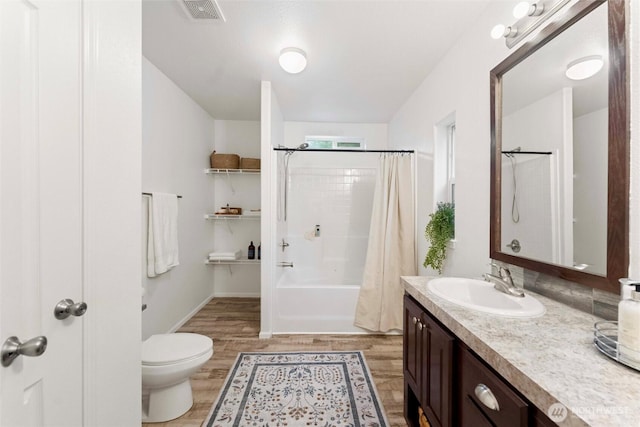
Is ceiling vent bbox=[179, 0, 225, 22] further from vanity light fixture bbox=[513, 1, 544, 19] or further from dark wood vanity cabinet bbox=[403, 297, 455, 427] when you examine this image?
dark wood vanity cabinet bbox=[403, 297, 455, 427]

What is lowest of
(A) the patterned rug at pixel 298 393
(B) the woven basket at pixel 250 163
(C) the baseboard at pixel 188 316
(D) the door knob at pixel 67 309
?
(A) the patterned rug at pixel 298 393

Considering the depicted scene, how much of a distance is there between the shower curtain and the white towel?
1881 mm

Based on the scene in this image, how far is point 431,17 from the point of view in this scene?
1.76 meters

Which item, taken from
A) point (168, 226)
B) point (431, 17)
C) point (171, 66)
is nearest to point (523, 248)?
point (431, 17)

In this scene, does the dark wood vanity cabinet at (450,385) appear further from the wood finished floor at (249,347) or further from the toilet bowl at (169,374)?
the toilet bowl at (169,374)

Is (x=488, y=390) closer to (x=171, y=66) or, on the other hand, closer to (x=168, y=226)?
(x=168, y=226)

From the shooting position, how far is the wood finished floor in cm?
176

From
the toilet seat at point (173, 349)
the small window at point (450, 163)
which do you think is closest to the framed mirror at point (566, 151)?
the small window at point (450, 163)

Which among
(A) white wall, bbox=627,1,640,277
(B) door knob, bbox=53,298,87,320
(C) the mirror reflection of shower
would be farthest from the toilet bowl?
(A) white wall, bbox=627,1,640,277

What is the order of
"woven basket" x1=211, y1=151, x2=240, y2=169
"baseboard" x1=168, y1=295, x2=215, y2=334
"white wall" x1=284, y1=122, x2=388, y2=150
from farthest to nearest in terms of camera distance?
"white wall" x1=284, y1=122, x2=388, y2=150, "woven basket" x1=211, y1=151, x2=240, y2=169, "baseboard" x1=168, y1=295, x2=215, y2=334

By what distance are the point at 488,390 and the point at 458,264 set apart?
4.19 ft

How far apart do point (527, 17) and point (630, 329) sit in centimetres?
130

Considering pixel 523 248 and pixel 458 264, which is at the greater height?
pixel 523 248

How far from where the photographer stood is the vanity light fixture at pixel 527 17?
1.14 m
